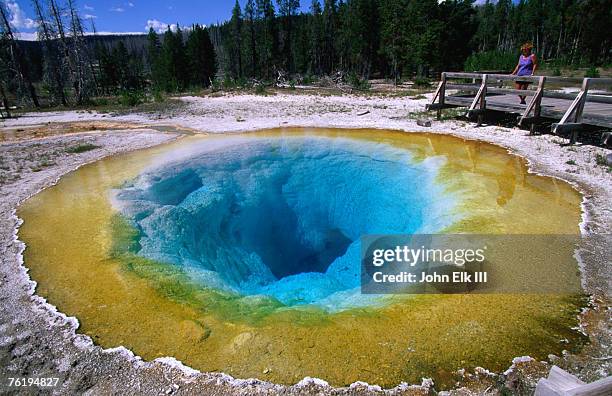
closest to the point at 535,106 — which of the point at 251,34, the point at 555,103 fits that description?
the point at 555,103

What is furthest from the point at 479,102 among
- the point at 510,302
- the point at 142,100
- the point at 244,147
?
the point at 142,100

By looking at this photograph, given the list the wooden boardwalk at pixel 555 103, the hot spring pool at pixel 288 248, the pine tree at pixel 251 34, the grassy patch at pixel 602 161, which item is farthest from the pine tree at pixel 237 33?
the grassy patch at pixel 602 161

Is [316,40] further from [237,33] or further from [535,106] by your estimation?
[535,106]

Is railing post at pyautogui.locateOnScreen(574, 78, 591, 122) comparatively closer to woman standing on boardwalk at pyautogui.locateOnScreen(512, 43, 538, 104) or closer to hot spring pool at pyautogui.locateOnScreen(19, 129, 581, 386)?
woman standing on boardwalk at pyautogui.locateOnScreen(512, 43, 538, 104)

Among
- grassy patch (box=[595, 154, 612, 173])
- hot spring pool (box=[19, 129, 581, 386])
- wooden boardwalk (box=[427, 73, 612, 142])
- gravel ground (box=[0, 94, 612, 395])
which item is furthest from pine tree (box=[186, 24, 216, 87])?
grassy patch (box=[595, 154, 612, 173])

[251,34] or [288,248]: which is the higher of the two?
[251,34]
